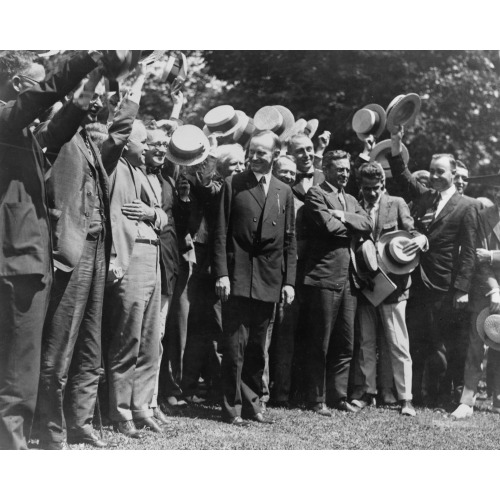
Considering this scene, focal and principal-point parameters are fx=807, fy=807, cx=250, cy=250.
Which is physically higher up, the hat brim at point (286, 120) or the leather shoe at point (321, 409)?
the hat brim at point (286, 120)

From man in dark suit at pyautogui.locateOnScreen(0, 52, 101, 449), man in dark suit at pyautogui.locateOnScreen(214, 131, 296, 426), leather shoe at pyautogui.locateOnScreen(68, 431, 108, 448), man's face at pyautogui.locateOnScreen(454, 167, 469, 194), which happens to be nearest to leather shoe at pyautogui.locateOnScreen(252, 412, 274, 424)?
man in dark suit at pyautogui.locateOnScreen(214, 131, 296, 426)

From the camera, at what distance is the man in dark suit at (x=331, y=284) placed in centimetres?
726

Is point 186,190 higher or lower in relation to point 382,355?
higher

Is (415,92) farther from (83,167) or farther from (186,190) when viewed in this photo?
(83,167)

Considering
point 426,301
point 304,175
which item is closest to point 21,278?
point 304,175

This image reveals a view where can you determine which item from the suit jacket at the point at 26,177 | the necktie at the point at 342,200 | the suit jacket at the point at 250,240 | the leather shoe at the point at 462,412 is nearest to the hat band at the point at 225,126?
the suit jacket at the point at 250,240

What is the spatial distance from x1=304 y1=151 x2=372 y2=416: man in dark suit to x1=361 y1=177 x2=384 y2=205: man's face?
377mm

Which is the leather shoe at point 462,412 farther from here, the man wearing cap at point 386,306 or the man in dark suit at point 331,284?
the man in dark suit at point 331,284

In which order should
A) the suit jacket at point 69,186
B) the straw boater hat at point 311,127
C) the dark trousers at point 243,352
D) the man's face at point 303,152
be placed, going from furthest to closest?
the straw boater hat at point 311,127 < the man's face at point 303,152 < the dark trousers at point 243,352 < the suit jacket at point 69,186

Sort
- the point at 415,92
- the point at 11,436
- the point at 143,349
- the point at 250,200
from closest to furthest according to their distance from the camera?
the point at 11,436
the point at 143,349
the point at 250,200
the point at 415,92

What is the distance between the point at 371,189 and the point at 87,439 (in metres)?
3.74

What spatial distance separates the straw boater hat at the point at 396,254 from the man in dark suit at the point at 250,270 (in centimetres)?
123

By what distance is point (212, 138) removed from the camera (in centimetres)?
755

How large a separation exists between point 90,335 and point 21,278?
809 millimetres
